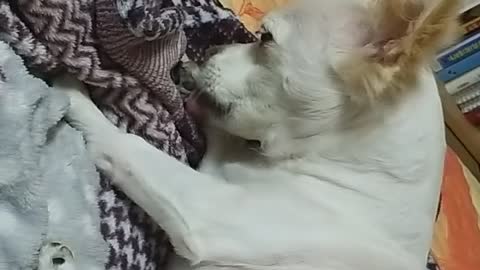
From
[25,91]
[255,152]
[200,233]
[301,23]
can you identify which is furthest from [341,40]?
[25,91]

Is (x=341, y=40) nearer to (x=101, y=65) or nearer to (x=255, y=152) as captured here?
(x=255, y=152)

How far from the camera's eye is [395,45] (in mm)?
894

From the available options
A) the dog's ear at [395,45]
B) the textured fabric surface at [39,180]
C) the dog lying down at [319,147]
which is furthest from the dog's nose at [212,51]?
the textured fabric surface at [39,180]

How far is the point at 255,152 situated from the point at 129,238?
0.91 feet

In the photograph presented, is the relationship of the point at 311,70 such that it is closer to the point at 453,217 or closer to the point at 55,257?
the point at 55,257

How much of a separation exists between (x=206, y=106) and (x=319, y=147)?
0.14 metres

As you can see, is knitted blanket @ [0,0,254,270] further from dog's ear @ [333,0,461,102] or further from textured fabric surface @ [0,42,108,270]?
dog's ear @ [333,0,461,102]

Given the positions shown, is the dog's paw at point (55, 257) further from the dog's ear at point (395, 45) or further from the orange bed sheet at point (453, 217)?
the orange bed sheet at point (453, 217)

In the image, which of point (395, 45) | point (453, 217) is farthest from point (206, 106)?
point (453, 217)

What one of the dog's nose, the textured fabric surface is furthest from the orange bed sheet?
the textured fabric surface

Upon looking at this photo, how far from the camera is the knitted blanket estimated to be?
2.23ft

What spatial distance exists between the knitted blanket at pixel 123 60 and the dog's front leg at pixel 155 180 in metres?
0.01

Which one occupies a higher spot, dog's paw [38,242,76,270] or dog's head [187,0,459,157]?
dog's head [187,0,459,157]

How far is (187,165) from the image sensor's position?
921 mm
